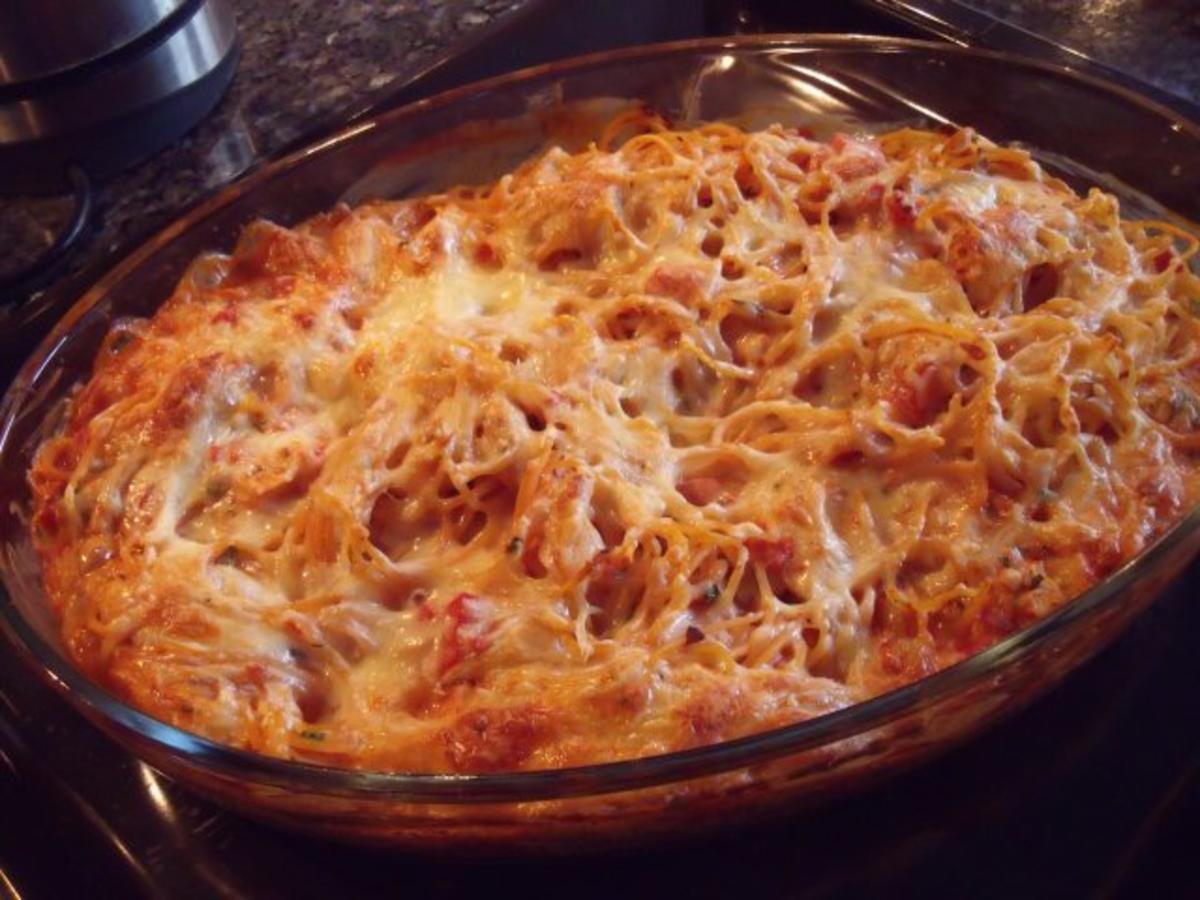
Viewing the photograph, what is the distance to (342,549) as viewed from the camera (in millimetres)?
1224

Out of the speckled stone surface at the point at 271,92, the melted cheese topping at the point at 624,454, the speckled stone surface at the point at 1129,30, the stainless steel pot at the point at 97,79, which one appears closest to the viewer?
the melted cheese topping at the point at 624,454

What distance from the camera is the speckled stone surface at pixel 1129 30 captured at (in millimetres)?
2092

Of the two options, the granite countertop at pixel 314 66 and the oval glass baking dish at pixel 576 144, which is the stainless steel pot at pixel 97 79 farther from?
the oval glass baking dish at pixel 576 144

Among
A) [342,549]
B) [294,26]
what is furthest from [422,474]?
[294,26]

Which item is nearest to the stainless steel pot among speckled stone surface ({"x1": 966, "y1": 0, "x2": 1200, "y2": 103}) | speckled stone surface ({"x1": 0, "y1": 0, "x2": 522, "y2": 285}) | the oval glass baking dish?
speckled stone surface ({"x1": 0, "y1": 0, "x2": 522, "y2": 285})

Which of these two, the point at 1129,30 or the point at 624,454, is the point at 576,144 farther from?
→ the point at 1129,30

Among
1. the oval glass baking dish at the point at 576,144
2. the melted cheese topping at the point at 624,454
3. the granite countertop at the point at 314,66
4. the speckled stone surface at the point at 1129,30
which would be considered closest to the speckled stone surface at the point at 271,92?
the granite countertop at the point at 314,66

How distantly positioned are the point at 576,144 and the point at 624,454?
713 millimetres

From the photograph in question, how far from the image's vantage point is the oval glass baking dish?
918 millimetres

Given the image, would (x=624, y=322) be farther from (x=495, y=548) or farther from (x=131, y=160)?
(x=131, y=160)

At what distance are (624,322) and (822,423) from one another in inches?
11.1

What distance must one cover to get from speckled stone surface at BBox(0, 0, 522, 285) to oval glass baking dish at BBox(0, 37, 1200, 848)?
0.25m

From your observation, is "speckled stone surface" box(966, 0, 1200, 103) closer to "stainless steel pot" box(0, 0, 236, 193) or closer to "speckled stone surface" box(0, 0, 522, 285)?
"speckled stone surface" box(0, 0, 522, 285)

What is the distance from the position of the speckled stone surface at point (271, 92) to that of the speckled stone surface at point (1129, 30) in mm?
966
